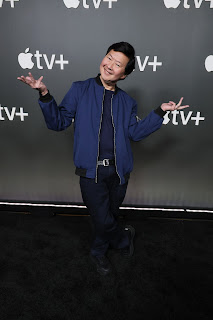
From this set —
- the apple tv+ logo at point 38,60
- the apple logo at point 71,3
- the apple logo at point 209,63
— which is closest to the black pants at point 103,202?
the apple tv+ logo at point 38,60

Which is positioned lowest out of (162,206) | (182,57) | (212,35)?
(162,206)

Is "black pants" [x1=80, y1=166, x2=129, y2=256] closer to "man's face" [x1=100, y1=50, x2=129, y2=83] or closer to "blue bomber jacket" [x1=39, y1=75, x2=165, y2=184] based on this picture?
"blue bomber jacket" [x1=39, y1=75, x2=165, y2=184]

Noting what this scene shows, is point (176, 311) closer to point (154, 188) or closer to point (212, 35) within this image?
point (154, 188)

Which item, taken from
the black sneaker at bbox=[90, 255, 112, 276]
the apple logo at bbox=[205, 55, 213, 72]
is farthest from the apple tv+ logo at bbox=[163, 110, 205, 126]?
the black sneaker at bbox=[90, 255, 112, 276]

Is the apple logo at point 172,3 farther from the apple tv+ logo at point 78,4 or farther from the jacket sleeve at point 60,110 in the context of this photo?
the jacket sleeve at point 60,110

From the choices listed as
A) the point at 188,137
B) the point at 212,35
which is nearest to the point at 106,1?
the point at 212,35

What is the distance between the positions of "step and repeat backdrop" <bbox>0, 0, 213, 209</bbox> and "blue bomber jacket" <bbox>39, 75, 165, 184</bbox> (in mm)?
592

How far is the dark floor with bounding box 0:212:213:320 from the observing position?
1489 mm

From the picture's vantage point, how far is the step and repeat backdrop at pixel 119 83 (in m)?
1.86

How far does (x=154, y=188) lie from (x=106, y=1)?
4.94 feet

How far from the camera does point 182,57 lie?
1932mm

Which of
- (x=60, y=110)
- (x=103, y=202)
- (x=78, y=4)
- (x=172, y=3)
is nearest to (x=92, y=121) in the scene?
(x=60, y=110)

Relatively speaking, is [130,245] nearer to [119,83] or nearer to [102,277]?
[102,277]

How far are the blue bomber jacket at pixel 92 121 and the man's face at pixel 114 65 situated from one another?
0.09 meters
